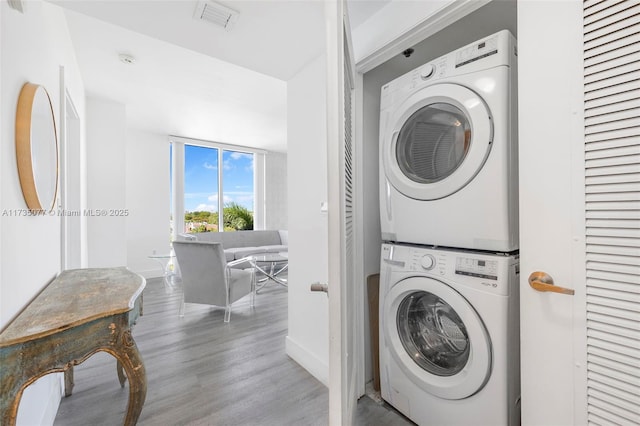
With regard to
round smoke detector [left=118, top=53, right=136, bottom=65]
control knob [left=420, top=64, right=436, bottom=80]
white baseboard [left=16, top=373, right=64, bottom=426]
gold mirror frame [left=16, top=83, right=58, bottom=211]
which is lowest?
white baseboard [left=16, top=373, right=64, bottom=426]

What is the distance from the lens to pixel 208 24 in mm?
1549

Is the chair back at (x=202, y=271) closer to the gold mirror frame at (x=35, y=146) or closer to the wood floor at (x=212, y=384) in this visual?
the wood floor at (x=212, y=384)

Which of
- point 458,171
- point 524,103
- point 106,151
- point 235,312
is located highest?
point 106,151

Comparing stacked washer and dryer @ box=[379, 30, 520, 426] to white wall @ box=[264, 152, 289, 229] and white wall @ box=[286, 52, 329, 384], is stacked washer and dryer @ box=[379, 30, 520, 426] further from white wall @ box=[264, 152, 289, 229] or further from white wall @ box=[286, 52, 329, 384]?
white wall @ box=[264, 152, 289, 229]

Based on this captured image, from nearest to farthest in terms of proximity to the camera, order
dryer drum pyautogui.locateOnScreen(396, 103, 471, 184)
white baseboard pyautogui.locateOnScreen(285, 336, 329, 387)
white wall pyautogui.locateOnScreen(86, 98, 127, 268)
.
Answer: dryer drum pyautogui.locateOnScreen(396, 103, 471, 184), white baseboard pyautogui.locateOnScreen(285, 336, 329, 387), white wall pyautogui.locateOnScreen(86, 98, 127, 268)

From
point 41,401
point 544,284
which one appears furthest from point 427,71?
point 41,401

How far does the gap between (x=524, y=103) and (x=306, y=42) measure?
126 centimetres

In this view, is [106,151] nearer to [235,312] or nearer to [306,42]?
[235,312]

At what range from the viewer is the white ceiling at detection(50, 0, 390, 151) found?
1475 millimetres

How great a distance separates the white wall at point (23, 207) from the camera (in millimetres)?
977

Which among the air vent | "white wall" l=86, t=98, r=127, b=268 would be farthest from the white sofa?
the air vent

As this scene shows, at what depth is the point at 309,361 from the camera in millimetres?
2021

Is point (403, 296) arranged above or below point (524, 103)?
below

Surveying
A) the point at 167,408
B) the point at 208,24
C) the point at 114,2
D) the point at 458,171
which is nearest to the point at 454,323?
the point at 458,171
